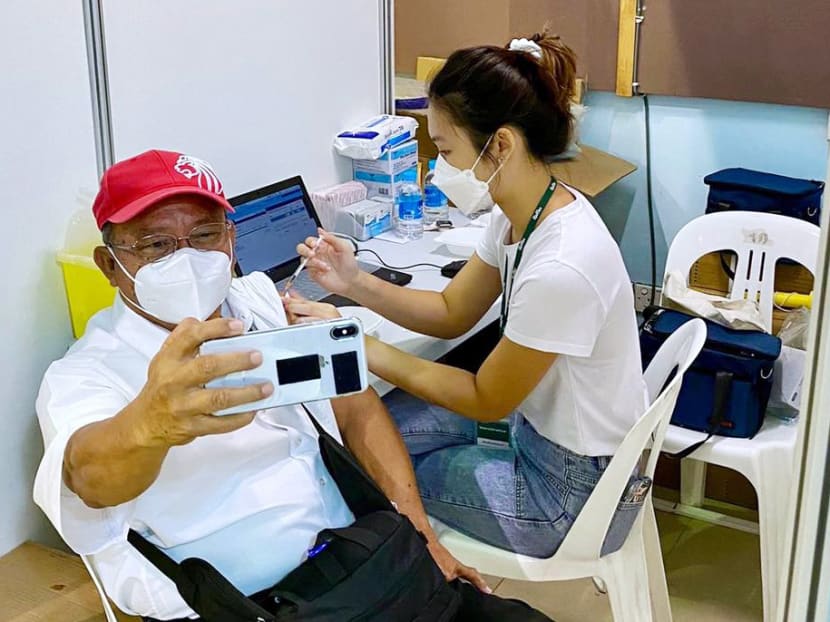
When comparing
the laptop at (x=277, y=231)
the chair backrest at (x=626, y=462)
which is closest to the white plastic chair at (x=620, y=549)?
the chair backrest at (x=626, y=462)

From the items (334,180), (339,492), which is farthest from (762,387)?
(334,180)

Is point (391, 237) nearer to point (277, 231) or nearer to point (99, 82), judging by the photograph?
point (277, 231)

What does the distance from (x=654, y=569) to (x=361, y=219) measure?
116 cm


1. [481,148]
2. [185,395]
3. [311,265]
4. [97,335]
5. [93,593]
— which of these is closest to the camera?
[185,395]

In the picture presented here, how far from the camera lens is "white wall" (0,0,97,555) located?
5.68 feet

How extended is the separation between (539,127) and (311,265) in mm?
526

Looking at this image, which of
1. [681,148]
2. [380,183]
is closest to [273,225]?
[380,183]

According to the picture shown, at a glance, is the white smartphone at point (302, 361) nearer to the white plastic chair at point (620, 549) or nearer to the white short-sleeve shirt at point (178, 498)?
the white short-sleeve shirt at point (178, 498)

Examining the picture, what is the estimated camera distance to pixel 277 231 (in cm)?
232

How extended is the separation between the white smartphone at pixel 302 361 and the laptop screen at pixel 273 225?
40.4 inches

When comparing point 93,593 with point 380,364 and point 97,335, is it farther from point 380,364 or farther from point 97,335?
point 380,364

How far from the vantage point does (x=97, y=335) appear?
4.75 feet

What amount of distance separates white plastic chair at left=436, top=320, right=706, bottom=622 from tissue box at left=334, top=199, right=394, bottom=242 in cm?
99

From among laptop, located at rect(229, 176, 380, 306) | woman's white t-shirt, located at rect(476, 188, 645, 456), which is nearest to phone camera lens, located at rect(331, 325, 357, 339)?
woman's white t-shirt, located at rect(476, 188, 645, 456)
